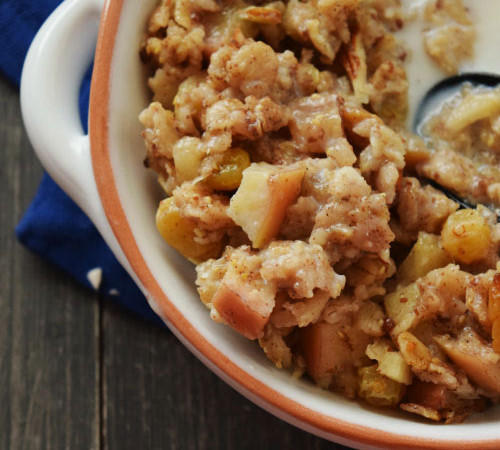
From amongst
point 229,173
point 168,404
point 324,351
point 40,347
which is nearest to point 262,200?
point 229,173

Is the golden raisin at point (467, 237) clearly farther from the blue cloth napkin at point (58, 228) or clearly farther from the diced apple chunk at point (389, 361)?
the blue cloth napkin at point (58, 228)

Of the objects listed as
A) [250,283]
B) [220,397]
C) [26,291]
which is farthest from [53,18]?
[220,397]

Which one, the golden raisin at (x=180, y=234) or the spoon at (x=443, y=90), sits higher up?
the spoon at (x=443, y=90)

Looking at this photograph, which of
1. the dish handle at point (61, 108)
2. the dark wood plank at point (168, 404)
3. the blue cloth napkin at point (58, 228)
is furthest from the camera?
the blue cloth napkin at point (58, 228)

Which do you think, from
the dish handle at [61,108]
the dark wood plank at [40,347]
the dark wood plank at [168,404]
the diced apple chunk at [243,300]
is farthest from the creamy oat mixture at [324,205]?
the dark wood plank at [40,347]

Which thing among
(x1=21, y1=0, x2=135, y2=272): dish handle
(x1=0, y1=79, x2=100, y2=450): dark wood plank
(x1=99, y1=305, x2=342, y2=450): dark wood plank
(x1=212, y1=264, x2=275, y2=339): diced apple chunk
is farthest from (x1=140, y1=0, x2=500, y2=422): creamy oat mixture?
(x1=0, y1=79, x2=100, y2=450): dark wood plank

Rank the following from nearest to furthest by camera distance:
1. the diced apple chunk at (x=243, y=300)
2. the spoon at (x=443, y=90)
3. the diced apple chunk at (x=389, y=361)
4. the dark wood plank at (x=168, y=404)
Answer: the diced apple chunk at (x=243, y=300)
the diced apple chunk at (x=389, y=361)
the spoon at (x=443, y=90)
the dark wood plank at (x=168, y=404)

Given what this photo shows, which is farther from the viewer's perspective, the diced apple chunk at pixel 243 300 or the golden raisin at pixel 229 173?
the golden raisin at pixel 229 173

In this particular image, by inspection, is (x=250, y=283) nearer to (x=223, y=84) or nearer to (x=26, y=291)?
(x=223, y=84)
